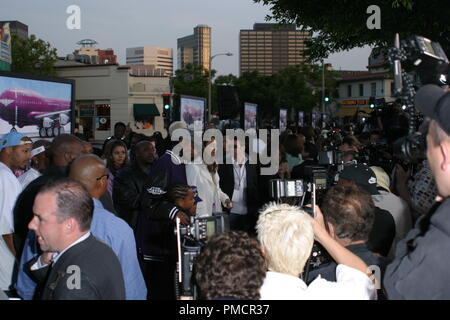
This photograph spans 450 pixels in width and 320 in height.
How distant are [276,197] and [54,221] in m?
1.75

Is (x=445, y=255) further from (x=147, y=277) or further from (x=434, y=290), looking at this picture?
(x=147, y=277)

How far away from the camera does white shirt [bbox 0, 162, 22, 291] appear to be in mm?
3943

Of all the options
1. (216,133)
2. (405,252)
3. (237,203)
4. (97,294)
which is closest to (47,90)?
(216,133)

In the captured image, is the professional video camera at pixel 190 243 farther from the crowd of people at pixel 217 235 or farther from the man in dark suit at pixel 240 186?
the man in dark suit at pixel 240 186

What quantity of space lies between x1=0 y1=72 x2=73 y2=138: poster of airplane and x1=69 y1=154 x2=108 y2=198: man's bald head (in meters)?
2.64

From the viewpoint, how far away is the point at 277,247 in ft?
7.80

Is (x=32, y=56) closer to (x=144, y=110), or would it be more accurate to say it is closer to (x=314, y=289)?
(x=144, y=110)

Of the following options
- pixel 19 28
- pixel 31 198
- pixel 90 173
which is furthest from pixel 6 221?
pixel 19 28

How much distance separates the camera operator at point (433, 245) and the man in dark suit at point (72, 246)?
131cm

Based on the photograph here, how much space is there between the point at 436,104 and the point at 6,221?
3.39 meters

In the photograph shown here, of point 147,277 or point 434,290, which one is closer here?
point 434,290

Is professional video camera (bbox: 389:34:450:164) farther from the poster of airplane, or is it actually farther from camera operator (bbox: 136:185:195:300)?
the poster of airplane

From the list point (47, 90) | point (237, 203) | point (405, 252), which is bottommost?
point (237, 203)

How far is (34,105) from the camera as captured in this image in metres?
6.09
